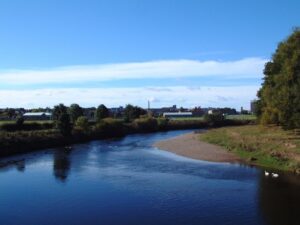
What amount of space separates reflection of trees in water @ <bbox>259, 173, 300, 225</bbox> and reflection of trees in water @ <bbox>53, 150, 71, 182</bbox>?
20.5 metres

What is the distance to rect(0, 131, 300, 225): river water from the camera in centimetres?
3331

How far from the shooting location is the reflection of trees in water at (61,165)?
51994 mm

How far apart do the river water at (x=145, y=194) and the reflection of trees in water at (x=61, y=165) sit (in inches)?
4.5

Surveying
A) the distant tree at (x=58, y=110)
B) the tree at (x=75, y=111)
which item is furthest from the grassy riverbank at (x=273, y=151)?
the tree at (x=75, y=111)

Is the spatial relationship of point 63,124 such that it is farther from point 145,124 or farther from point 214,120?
point 214,120

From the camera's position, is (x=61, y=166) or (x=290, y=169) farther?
(x=61, y=166)

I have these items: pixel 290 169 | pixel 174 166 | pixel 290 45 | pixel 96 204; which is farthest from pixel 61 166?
pixel 290 45

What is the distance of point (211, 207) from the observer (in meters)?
35.7

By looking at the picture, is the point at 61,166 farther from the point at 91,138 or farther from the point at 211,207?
the point at 91,138

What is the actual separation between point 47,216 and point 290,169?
27.5 m

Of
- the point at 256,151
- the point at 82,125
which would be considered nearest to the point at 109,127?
the point at 82,125

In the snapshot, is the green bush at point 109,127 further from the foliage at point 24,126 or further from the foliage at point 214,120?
the foliage at point 214,120

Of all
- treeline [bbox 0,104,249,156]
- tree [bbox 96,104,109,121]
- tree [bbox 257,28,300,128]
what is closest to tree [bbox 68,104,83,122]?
treeline [bbox 0,104,249,156]

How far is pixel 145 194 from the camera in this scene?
40.6m
